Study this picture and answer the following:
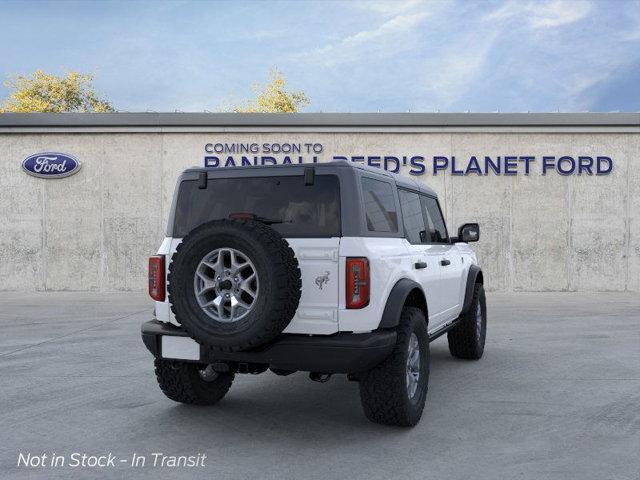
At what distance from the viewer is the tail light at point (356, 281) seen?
3.87m

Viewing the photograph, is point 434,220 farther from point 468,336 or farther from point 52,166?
point 52,166

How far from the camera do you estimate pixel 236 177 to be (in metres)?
4.38

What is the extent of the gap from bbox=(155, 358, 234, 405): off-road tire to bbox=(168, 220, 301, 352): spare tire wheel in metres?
0.92

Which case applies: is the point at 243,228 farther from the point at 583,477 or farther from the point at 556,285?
the point at 556,285

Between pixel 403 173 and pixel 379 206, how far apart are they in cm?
1115

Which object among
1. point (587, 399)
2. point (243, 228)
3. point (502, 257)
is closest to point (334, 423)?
point (243, 228)

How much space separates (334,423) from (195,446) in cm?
102

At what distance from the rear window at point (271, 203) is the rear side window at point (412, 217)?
3.19 ft

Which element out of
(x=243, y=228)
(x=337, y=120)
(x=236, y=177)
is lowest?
(x=243, y=228)

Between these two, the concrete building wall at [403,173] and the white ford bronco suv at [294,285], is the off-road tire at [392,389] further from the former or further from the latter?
the concrete building wall at [403,173]

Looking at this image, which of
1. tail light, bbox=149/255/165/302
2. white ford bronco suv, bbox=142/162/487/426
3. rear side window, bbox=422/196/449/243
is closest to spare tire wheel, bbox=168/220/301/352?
white ford bronco suv, bbox=142/162/487/426

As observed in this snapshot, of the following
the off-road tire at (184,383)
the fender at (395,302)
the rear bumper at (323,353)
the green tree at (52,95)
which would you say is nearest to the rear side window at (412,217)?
the fender at (395,302)

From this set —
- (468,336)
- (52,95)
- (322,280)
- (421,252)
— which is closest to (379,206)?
(421,252)

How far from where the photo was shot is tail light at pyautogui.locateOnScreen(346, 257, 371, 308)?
3867 mm
